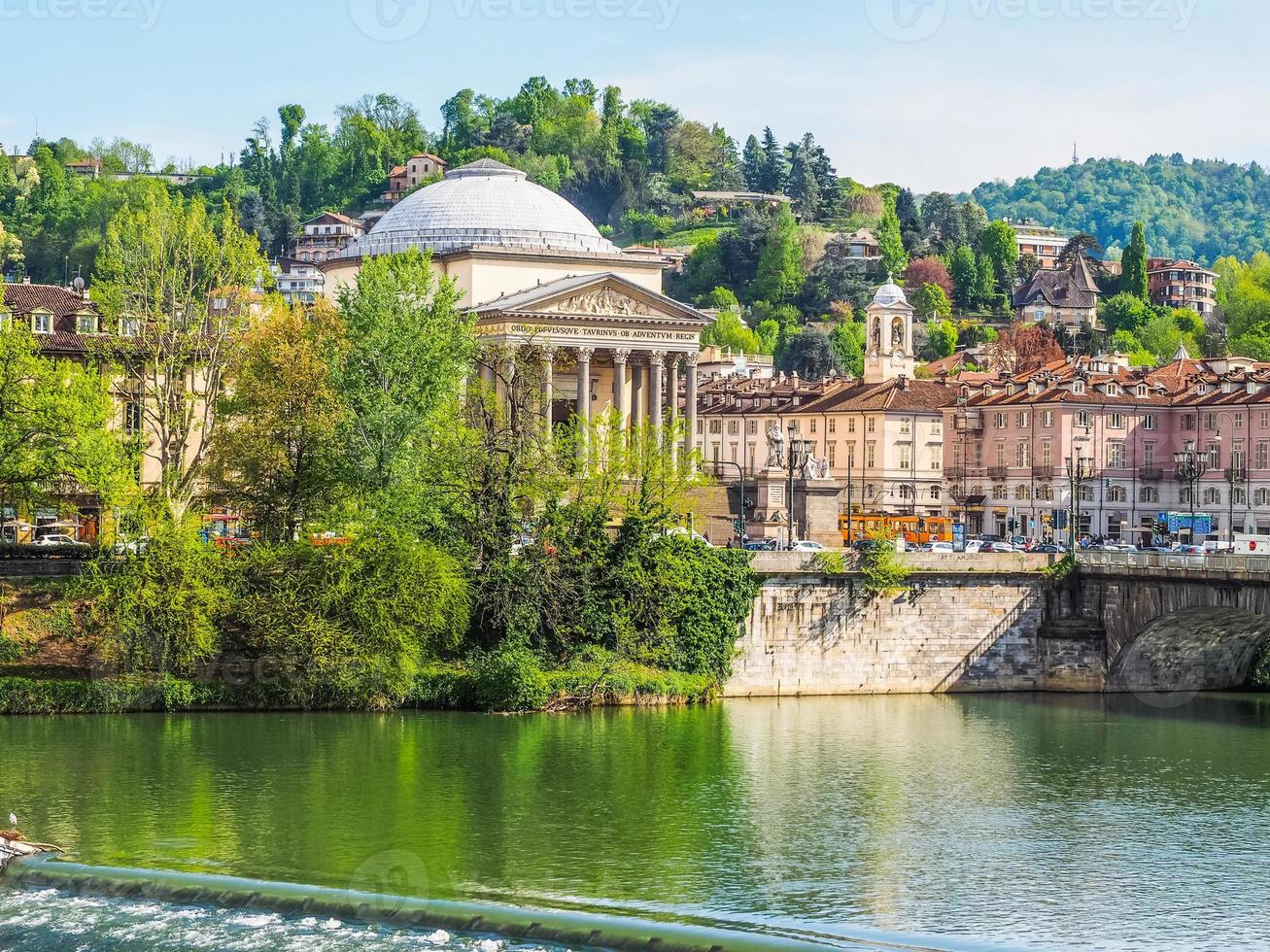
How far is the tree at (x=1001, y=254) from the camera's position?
178 meters

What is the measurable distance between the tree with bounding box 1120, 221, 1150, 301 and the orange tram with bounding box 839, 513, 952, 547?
8209 cm

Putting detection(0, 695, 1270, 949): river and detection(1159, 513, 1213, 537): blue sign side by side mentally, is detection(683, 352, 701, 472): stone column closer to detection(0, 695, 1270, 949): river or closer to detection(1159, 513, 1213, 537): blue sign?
detection(1159, 513, 1213, 537): blue sign

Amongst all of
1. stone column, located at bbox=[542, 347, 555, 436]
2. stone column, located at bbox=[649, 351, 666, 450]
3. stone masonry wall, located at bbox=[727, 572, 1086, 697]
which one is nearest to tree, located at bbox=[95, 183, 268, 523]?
stone column, located at bbox=[542, 347, 555, 436]

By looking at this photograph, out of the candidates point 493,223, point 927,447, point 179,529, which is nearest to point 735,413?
point 927,447

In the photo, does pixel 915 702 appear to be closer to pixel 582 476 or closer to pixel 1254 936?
pixel 582 476

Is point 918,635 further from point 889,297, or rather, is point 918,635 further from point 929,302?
point 929,302

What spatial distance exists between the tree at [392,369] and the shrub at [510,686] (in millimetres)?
5438

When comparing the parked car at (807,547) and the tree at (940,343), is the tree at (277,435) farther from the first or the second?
the tree at (940,343)

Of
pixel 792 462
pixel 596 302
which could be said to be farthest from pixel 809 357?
pixel 792 462

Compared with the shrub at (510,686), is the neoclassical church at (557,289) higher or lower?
higher

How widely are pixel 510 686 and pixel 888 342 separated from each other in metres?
68.6

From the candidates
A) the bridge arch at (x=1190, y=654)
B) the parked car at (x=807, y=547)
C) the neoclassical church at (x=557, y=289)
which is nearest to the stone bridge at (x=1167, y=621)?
the bridge arch at (x=1190, y=654)

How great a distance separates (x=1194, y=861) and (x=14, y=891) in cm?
1931

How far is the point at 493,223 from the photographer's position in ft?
269
